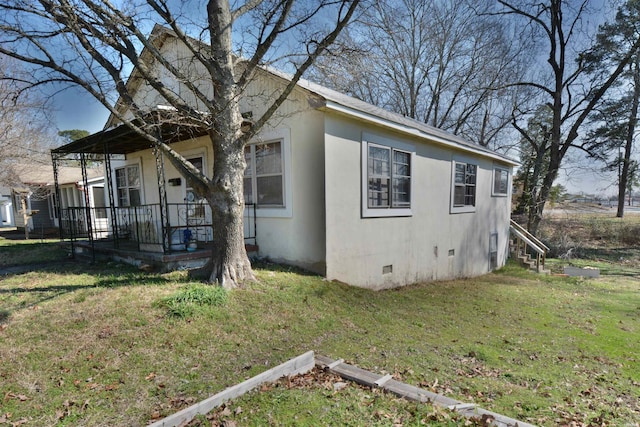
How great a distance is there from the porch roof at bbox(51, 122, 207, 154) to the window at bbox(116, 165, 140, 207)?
2.32 feet

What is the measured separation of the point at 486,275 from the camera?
12.0m

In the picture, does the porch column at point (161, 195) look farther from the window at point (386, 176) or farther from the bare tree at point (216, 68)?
the window at point (386, 176)

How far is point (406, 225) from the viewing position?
822cm

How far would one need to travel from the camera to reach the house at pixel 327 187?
6242mm

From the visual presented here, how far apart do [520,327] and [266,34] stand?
675 cm

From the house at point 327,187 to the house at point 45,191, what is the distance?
334 inches

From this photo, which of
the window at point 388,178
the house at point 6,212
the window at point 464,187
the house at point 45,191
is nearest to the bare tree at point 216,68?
the window at point 388,178

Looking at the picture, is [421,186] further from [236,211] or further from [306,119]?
[236,211]

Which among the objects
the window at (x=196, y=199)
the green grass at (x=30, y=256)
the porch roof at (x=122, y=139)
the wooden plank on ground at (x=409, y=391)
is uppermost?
the porch roof at (x=122, y=139)

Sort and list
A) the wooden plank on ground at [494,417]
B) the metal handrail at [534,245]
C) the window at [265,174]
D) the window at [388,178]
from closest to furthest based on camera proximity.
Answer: the wooden plank on ground at [494,417], the window at [265,174], the window at [388,178], the metal handrail at [534,245]

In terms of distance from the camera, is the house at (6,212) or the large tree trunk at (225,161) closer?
the large tree trunk at (225,161)

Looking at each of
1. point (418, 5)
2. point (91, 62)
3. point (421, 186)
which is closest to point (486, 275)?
point (421, 186)

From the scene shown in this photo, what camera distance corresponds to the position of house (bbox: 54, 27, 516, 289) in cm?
624

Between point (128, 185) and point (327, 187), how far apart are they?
7.76 meters
